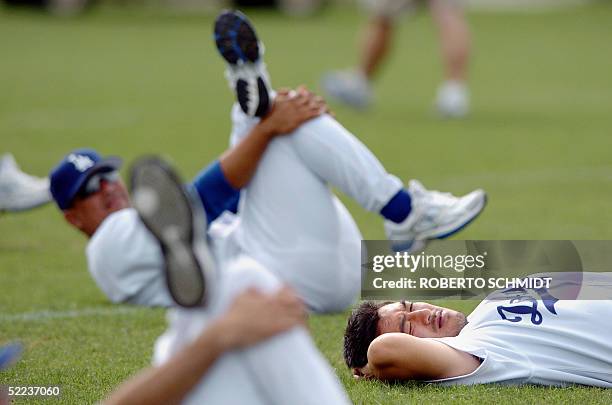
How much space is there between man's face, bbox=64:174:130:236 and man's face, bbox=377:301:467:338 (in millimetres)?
1558

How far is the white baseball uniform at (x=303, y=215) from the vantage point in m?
4.46

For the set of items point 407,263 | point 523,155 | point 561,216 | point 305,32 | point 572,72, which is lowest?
point 305,32

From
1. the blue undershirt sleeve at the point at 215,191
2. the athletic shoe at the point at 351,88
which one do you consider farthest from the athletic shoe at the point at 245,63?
the athletic shoe at the point at 351,88

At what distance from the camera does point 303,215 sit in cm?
446

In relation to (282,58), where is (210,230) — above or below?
above

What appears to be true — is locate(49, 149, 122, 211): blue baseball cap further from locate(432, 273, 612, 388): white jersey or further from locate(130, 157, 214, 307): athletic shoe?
locate(130, 157, 214, 307): athletic shoe

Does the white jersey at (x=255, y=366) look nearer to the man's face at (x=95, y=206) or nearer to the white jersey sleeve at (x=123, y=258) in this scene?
the white jersey sleeve at (x=123, y=258)

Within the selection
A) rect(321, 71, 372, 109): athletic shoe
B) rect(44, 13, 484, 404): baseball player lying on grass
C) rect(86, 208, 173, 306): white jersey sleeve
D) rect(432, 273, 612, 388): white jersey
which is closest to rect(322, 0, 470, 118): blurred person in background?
rect(321, 71, 372, 109): athletic shoe

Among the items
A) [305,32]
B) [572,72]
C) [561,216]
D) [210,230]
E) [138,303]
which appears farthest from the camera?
[305,32]

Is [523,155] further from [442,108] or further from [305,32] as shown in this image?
[305,32]

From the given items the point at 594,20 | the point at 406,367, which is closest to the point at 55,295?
the point at 406,367

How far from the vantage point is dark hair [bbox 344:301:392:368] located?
405cm

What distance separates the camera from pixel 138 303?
5148 millimetres

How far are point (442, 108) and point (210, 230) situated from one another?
6.79 meters
